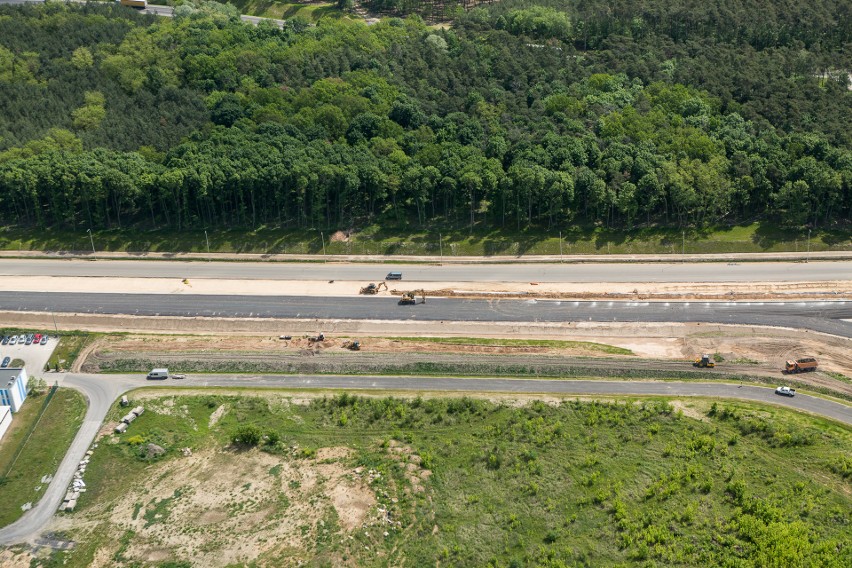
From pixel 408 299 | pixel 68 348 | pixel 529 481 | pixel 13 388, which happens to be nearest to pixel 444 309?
pixel 408 299

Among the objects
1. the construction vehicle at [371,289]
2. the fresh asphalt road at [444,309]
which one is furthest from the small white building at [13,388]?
the construction vehicle at [371,289]

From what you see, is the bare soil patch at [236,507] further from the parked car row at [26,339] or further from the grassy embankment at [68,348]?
the parked car row at [26,339]

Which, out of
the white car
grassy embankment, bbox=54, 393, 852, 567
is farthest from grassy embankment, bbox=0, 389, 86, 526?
the white car

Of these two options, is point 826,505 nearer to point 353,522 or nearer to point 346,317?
point 353,522

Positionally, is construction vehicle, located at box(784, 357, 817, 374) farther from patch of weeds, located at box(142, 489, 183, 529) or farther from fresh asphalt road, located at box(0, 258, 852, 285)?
patch of weeds, located at box(142, 489, 183, 529)

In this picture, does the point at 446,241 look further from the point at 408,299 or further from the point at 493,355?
the point at 493,355

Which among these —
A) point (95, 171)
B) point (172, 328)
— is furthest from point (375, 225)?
point (95, 171)
